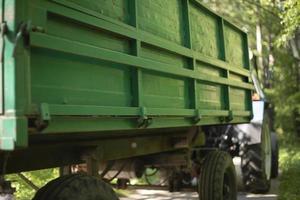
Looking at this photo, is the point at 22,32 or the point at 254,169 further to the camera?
the point at 254,169

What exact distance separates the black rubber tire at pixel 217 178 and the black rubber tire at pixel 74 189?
2712mm

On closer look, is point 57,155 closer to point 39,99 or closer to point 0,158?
point 0,158

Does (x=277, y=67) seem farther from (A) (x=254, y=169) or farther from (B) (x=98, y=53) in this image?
(B) (x=98, y=53)

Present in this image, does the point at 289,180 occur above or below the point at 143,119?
below

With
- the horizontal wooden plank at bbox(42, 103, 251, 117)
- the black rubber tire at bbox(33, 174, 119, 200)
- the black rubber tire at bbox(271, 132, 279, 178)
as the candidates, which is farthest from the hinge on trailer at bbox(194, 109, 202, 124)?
the black rubber tire at bbox(271, 132, 279, 178)

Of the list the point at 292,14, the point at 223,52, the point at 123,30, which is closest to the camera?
the point at 123,30

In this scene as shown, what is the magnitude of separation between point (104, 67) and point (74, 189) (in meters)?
0.79

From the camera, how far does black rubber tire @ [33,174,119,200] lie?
3184mm

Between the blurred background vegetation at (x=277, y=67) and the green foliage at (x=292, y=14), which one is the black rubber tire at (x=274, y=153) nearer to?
the green foliage at (x=292, y=14)

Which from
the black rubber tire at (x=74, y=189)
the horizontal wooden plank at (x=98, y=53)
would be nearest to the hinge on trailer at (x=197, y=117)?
the horizontal wooden plank at (x=98, y=53)

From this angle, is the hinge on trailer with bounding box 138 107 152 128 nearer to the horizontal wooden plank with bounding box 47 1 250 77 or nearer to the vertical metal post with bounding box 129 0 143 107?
the vertical metal post with bounding box 129 0 143 107

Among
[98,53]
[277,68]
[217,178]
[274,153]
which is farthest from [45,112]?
[277,68]

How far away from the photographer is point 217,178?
604cm

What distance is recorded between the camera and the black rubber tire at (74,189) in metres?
3.18
